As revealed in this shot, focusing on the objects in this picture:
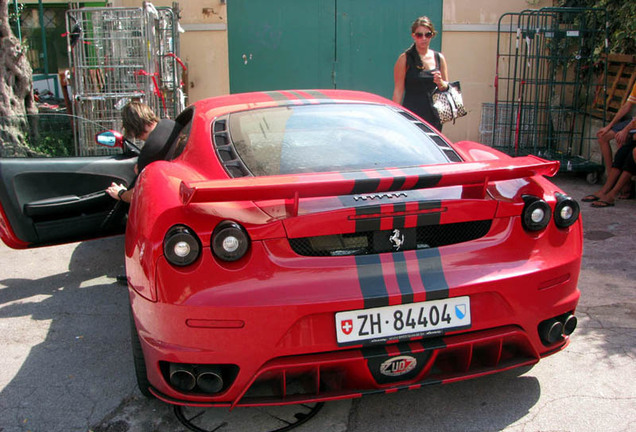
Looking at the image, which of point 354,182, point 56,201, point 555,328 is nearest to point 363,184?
point 354,182

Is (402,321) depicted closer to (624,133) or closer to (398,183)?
(398,183)

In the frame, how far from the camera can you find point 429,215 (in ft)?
8.06

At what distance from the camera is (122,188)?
4.25m

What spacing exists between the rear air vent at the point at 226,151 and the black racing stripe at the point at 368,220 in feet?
2.18

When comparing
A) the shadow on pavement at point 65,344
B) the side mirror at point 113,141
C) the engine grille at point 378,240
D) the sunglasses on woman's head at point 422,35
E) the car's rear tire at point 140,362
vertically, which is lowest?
the shadow on pavement at point 65,344

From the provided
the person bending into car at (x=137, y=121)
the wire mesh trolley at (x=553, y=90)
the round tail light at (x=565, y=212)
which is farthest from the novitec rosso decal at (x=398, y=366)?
the wire mesh trolley at (x=553, y=90)

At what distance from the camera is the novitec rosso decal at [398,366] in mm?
2377

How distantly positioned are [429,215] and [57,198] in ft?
8.97

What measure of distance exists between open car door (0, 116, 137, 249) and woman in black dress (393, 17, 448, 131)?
2664mm

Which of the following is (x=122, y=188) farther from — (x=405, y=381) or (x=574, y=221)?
(x=574, y=221)

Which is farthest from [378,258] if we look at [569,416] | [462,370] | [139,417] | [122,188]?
[122,188]

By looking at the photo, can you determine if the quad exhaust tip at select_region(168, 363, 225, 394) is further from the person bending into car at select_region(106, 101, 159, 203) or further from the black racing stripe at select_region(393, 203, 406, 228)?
the person bending into car at select_region(106, 101, 159, 203)

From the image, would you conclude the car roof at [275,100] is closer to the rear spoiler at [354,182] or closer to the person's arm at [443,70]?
the rear spoiler at [354,182]

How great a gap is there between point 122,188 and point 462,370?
270cm
